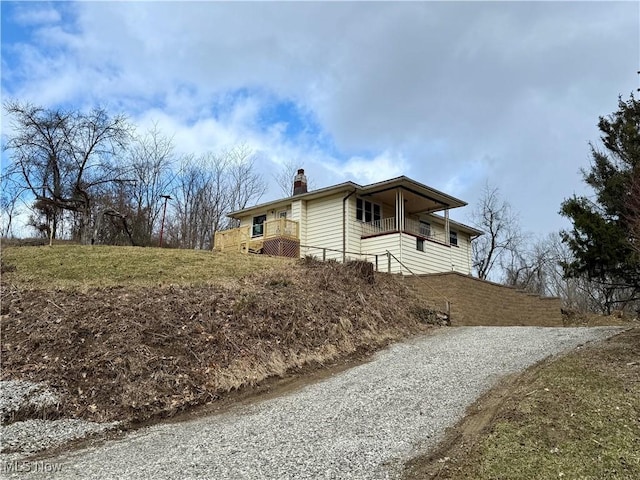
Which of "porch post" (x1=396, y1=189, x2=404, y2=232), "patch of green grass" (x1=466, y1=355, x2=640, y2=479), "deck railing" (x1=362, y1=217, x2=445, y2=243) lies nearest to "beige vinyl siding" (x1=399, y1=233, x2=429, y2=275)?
"porch post" (x1=396, y1=189, x2=404, y2=232)

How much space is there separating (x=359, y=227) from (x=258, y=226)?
5.23 meters

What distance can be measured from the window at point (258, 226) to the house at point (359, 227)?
0.05 meters

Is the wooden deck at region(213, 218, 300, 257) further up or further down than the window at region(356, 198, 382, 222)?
further down

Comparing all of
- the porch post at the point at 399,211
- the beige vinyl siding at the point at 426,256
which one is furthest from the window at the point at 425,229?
the porch post at the point at 399,211

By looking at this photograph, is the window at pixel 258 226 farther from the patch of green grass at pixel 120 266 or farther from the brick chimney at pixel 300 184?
the patch of green grass at pixel 120 266

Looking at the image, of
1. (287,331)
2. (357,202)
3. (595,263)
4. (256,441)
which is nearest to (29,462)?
(256,441)

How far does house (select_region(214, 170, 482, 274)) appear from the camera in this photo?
19734 millimetres

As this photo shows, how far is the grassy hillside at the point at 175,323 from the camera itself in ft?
26.6

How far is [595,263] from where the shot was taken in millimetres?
13586

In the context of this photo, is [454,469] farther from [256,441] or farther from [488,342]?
[488,342]

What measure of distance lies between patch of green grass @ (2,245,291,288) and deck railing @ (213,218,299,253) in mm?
4236

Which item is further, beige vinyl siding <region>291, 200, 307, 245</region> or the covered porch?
beige vinyl siding <region>291, 200, 307, 245</region>

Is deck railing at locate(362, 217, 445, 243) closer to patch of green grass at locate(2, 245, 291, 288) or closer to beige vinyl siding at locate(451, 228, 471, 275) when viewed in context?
beige vinyl siding at locate(451, 228, 471, 275)

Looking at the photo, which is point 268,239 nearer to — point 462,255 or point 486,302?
point 486,302
